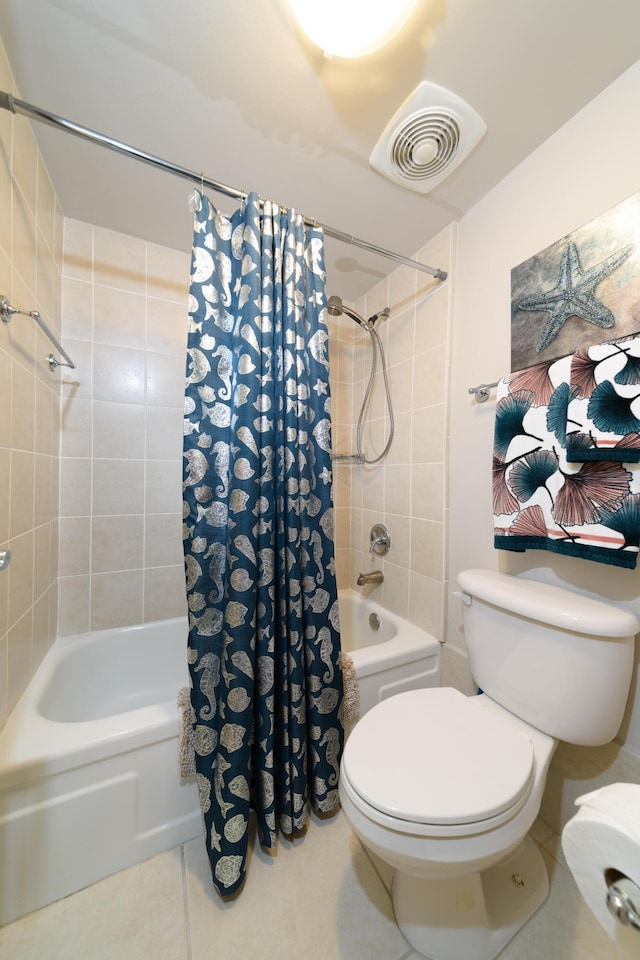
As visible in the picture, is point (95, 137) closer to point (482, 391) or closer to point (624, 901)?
point (482, 391)

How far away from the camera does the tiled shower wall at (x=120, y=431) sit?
4.85 ft

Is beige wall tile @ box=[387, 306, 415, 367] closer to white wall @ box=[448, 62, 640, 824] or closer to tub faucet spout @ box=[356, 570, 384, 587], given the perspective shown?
white wall @ box=[448, 62, 640, 824]

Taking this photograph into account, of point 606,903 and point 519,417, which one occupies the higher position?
point 519,417

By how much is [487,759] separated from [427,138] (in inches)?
67.9

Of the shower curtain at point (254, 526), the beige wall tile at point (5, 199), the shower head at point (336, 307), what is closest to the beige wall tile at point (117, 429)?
the beige wall tile at point (5, 199)

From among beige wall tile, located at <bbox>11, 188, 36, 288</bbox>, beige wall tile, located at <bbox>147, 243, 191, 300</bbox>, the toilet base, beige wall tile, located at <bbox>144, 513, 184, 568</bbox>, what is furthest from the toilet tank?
beige wall tile, located at <bbox>147, 243, 191, 300</bbox>

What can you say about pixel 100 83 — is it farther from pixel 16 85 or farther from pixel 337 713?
pixel 337 713

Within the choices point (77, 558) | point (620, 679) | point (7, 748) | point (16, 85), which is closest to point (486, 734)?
point (620, 679)

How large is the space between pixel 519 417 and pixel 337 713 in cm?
113

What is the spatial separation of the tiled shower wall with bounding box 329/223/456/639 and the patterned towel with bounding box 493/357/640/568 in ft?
1.14

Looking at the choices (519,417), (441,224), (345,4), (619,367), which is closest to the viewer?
(345,4)

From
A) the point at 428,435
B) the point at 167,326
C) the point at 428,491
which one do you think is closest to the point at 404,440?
the point at 428,435

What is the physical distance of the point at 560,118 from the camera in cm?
100

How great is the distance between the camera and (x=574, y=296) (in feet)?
3.23
